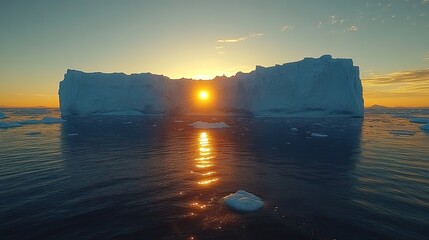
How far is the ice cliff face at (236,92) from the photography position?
4638cm

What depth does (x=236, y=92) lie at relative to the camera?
56.6 metres

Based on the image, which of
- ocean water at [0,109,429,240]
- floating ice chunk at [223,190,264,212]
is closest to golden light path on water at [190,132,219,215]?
ocean water at [0,109,429,240]

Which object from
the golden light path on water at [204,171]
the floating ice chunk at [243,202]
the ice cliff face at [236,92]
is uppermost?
the ice cliff face at [236,92]

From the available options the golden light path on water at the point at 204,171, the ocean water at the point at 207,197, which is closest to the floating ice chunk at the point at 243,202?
the ocean water at the point at 207,197

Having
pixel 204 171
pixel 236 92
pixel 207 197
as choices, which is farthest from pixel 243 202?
pixel 236 92

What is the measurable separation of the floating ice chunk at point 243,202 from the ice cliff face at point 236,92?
1708 inches

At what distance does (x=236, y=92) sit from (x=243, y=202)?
2007 inches

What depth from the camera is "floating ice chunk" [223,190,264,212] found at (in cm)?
634

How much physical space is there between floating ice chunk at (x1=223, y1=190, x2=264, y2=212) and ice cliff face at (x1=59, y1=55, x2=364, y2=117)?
4337 centimetres

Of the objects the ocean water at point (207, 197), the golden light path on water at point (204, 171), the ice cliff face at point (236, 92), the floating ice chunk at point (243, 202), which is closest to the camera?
the ocean water at point (207, 197)

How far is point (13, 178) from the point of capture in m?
8.81

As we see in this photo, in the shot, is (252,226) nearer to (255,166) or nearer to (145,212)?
(145,212)

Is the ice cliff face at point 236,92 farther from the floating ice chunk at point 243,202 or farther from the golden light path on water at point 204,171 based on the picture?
the floating ice chunk at point 243,202

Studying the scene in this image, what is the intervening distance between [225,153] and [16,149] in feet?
39.9
